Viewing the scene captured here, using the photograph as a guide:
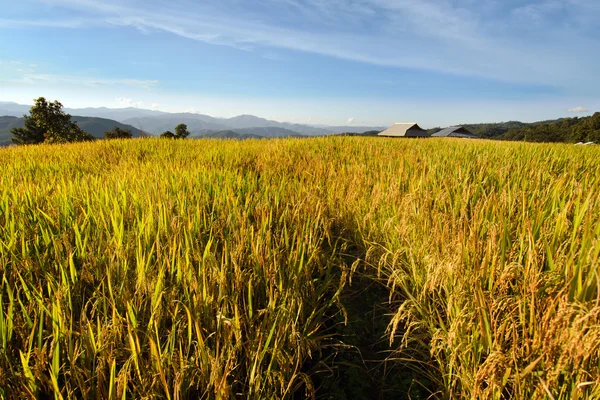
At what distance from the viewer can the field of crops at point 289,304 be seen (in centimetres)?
93

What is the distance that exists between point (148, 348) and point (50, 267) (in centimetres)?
77

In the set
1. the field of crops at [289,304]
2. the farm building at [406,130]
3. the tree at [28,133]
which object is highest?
the farm building at [406,130]

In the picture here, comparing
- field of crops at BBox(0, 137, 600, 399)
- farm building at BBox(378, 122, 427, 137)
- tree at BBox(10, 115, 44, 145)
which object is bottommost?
field of crops at BBox(0, 137, 600, 399)

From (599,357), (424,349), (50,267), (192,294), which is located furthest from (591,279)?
(50,267)

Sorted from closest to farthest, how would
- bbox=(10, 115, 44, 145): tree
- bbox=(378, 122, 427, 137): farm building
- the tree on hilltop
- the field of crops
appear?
the field of crops, the tree on hilltop, bbox=(10, 115, 44, 145): tree, bbox=(378, 122, 427, 137): farm building

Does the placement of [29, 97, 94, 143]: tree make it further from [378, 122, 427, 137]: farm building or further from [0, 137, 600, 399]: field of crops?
[378, 122, 427, 137]: farm building

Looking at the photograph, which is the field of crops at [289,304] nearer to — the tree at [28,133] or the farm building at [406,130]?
the tree at [28,133]

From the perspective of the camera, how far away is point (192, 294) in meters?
1.28

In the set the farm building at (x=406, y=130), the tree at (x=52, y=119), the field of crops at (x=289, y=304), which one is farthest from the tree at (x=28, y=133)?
the farm building at (x=406, y=130)

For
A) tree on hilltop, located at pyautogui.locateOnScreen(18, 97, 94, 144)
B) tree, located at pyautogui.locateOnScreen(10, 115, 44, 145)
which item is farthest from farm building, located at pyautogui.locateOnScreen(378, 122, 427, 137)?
tree, located at pyautogui.locateOnScreen(10, 115, 44, 145)

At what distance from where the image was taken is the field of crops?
0.93 m

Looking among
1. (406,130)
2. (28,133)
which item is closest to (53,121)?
(28,133)

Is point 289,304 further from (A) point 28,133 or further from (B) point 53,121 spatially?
(A) point 28,133

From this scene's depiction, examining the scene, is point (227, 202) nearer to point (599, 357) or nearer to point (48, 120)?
point (599, 357)
